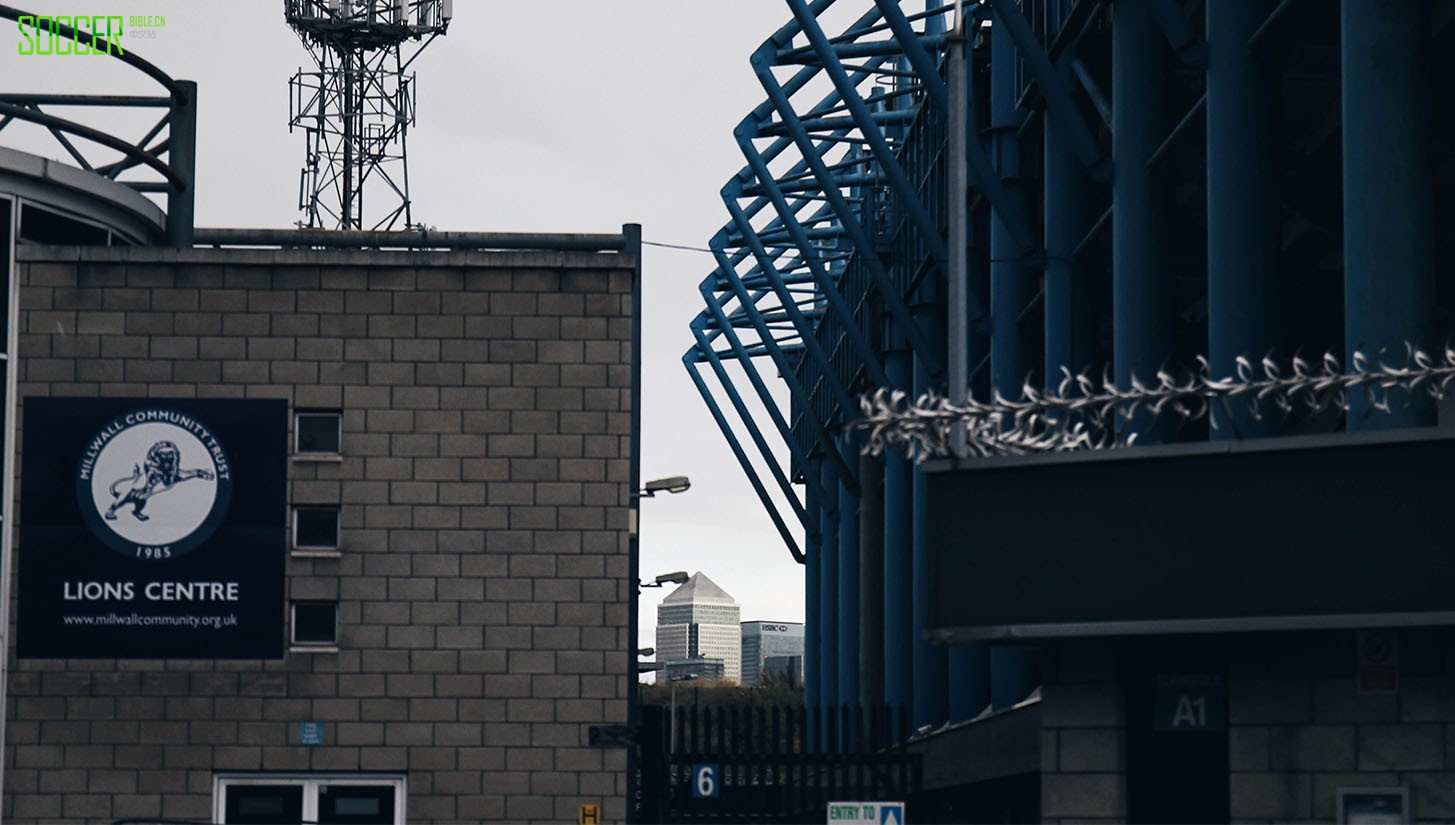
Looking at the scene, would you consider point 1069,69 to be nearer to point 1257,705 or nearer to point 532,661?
point 532,661

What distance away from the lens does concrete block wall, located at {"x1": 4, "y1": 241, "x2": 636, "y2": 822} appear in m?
23.4

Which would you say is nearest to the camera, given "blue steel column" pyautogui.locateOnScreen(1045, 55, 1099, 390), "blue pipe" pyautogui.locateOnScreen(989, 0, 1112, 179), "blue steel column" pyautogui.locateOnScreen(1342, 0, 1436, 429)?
"blue steel column" pyautogui.locateOnScreen(1342, 0, 1436, 429)

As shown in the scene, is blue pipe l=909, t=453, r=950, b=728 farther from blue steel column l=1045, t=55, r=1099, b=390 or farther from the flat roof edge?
the flat roof edge

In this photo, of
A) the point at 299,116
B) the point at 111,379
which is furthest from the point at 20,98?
the point at 299,116

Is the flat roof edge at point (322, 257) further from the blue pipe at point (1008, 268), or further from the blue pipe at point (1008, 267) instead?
the blue pipe at point (1008, 268)

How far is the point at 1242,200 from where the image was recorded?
781 inches

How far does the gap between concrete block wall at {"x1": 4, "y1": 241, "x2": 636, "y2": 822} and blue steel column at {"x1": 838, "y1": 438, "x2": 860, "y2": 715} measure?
1314 inches

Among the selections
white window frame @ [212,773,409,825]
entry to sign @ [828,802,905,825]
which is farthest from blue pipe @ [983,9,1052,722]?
entry to sign @ [828,802,905,825]

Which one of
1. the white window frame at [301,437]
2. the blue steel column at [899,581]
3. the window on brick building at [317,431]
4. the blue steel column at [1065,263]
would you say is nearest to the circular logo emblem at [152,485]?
the white window frame at [301,437]

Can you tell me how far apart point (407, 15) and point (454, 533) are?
3203 cm

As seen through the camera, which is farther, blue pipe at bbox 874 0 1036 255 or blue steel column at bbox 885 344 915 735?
blue steel column at bbox 885 344 915 735

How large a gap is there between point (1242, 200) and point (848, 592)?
3872 centimetres

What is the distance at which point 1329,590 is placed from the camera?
13789mm

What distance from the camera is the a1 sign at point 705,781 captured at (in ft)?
77.5
